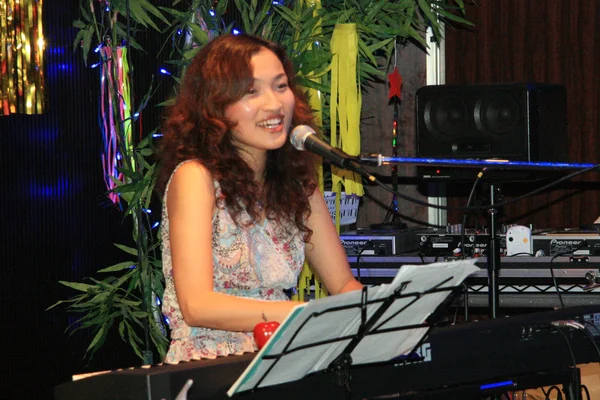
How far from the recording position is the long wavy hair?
2303 mm

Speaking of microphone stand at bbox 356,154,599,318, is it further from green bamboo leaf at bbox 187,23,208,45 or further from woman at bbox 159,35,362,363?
green bamboo leaf at bbox 187,23,208,45

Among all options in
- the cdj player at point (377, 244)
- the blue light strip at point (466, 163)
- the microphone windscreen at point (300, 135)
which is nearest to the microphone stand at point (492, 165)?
the blue light strip at point (466, 163)

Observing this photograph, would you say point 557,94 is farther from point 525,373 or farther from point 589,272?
point 525,373

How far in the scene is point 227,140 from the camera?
7.73 feet

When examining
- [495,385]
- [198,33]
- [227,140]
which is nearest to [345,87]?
[198,33]

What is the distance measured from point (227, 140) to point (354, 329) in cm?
85

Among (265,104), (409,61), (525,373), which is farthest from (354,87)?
(409,61)

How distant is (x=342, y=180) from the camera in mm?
3336

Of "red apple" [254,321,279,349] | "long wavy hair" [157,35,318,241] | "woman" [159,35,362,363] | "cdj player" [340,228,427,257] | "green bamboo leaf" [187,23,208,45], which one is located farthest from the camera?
"cdj player" [340,228,427,257]

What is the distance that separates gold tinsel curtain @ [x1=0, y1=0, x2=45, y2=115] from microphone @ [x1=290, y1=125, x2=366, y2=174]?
2352mm

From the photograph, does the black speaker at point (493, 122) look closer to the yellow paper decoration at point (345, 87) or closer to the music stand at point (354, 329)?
the yellow paper decoration at point (345, 87)

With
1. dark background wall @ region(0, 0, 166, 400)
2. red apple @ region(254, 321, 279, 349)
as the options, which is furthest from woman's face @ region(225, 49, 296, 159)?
dark background wall @ region(0, 0, 166, 400)

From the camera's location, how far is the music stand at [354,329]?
1539mm

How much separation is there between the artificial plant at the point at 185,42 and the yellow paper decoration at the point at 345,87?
43 mm
